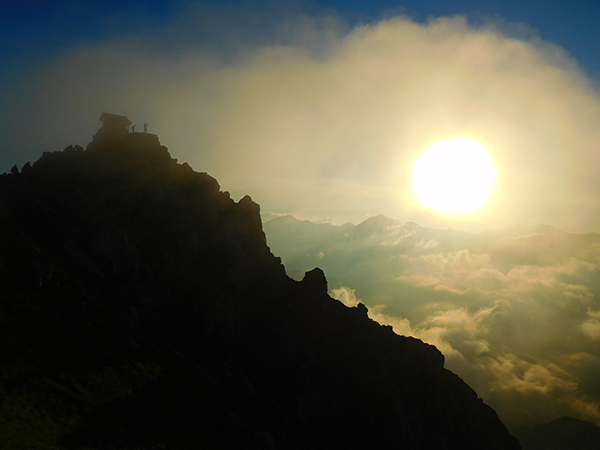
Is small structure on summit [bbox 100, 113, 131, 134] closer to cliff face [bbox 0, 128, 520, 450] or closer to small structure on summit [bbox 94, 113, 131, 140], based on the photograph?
small structure on summit [bbox 94, 113, 131, 140]

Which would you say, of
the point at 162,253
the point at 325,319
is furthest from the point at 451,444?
the point at 162,253

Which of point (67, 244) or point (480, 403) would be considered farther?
point (480, 403)

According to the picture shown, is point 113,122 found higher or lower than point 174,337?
higher

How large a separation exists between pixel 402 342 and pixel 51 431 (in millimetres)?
109883

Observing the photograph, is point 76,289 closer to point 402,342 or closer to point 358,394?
point 358,394

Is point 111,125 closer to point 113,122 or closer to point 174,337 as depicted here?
point 113,122

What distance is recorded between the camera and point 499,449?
124875mm

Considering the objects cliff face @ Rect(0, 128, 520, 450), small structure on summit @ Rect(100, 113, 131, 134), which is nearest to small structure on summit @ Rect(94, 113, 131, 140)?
small structure on summit @ Rect(100, 113, 131, 134)

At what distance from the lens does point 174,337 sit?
8344cm

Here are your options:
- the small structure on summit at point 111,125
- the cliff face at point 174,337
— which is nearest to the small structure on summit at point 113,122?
the small structure on summit at point 111,125

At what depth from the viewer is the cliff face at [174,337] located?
162 feet

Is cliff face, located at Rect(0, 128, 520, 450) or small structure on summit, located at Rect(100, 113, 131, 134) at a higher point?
small structure on summit, located at Rect(100, 113, 131, 134)

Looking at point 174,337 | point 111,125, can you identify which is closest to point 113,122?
point 111,125

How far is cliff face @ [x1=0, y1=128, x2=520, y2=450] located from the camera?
49.3m
